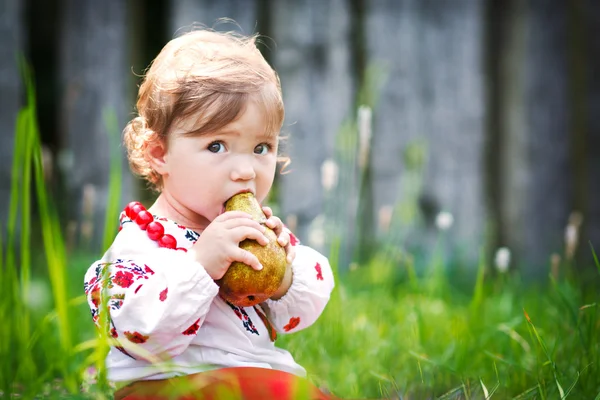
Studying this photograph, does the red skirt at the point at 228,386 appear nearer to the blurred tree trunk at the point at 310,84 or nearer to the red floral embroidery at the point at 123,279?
the red floral embroidery at the point at 123,279

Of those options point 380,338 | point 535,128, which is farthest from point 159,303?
point 535,128

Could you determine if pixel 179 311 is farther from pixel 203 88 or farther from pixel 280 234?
pixel 203 88

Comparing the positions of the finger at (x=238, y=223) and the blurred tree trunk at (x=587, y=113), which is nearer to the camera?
the finger at (x=238, y=223)

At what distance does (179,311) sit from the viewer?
4.09ft

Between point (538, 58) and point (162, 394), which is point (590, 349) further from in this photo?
point (538, 58)

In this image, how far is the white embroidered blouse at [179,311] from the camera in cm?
125

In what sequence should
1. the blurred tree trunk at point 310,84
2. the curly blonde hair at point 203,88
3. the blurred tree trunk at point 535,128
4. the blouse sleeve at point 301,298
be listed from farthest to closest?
the blurred tree trunk at point 535,128, the blurred tree trunk at point 310,84, the blouse sleeve at point 301,298, the curly blonde hair at point 203,88

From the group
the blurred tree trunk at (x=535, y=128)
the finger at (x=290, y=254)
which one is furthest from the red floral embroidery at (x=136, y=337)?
the blurred tree trunk at (x=535, y=128)

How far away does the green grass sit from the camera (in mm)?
1452

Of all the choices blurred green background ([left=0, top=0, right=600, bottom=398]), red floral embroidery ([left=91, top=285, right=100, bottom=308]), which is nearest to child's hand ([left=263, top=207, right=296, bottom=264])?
red floral embroidery ([left=91, top=285, right=100, bottom=308])

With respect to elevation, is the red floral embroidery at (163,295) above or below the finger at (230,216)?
below

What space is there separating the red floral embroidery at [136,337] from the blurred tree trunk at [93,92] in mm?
2220

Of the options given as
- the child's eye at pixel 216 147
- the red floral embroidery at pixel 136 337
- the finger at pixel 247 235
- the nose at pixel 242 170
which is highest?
the child's eye at pixel 216 147

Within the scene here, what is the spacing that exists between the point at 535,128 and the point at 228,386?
272 centimetres
